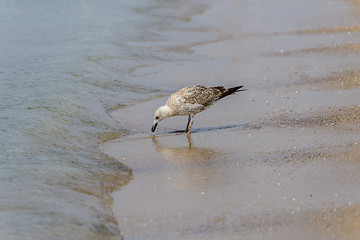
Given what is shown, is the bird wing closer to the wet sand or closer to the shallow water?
the wet sand

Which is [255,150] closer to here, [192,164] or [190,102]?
[192,164]

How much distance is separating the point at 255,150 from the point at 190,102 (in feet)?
5.72

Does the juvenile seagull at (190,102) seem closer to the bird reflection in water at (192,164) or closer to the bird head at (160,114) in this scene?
the bird head at (160,114)

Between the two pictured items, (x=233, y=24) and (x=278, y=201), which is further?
(x=233, y=24)

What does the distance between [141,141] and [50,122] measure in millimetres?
1532

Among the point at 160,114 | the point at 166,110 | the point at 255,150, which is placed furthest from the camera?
the point at 166,110

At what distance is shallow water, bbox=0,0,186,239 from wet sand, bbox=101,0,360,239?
40 cm

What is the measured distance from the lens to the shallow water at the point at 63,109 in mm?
6086

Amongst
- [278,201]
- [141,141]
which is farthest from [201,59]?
[278,201]

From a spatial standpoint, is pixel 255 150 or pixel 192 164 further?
pixel 255 150

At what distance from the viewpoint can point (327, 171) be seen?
7.11 m

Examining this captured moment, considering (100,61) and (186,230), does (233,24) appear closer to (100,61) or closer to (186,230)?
(100,61)

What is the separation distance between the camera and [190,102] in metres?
9.47

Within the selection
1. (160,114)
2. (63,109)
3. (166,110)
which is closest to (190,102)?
(166,110)
